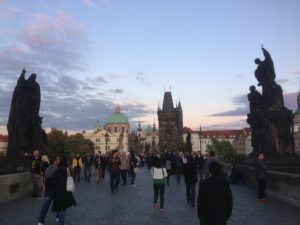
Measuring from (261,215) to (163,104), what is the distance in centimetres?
16857

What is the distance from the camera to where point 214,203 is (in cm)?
651

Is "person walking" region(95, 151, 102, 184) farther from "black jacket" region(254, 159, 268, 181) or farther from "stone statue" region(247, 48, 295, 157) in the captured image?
"black jacket" region(254, 159, 268, 181)

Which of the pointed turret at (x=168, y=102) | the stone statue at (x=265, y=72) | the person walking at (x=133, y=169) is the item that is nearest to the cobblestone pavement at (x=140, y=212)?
the person walking at (x=133, y=169)

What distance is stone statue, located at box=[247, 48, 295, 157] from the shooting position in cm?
2277

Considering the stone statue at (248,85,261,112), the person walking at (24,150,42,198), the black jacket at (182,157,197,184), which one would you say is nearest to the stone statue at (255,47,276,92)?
the stone statue at (248,85,261,112)

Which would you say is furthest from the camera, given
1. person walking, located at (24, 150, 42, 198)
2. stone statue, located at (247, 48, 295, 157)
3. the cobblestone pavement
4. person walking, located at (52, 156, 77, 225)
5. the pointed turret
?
the pointed turret

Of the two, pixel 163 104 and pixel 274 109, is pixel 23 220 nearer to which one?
pixel 274 109

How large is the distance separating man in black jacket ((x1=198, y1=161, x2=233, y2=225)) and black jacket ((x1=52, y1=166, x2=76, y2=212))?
15.9ft

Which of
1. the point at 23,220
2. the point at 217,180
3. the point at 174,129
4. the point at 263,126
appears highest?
the point at 174,129

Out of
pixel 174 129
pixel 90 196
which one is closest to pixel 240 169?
pixel 90 196

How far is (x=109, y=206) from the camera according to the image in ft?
50.1

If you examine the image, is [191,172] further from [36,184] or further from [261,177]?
[36,184]

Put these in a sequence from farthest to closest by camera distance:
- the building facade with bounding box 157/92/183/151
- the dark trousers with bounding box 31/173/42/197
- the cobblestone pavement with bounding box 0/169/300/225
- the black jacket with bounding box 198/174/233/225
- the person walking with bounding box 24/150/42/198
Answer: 1. the building facade with bounding box 157/92/183/151
2. the dark trousers with bounding box 31/173/42/197
3. the person walking with bounding box 24/150/42/198
4. the cobblestone pavement with bounding box 0/169/300/225
5. the black jacket with bounding box 198/174/233/225

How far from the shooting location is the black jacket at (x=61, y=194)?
10523mm
